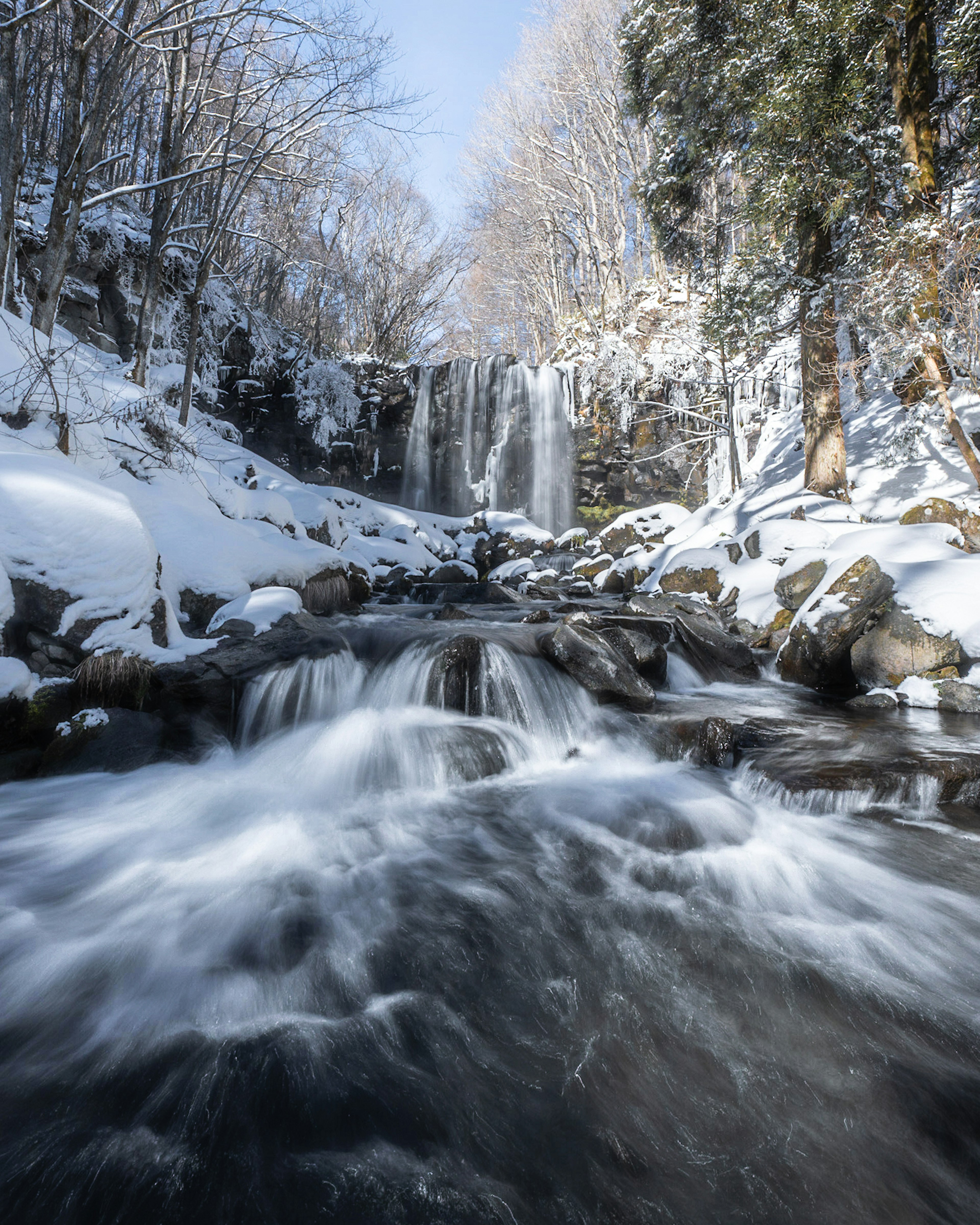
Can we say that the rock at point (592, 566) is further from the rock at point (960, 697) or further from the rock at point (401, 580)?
the rock at point (960, 697)

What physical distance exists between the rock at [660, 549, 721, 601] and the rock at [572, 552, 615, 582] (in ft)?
11.3

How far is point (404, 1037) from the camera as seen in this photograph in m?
1.92

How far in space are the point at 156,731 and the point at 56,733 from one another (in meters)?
0.59

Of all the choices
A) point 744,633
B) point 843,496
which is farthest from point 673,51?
point 744,633

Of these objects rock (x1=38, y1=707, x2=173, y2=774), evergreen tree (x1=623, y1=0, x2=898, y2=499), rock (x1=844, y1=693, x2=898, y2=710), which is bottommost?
rock (x1=38, y1=707, x2=173, y2=774)

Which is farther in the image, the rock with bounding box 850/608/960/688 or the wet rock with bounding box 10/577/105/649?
the rock with bounding box 850/608/960/688

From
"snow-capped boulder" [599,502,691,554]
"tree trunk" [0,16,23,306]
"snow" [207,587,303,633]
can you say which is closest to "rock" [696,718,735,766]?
"snow" [207,587,303,633]

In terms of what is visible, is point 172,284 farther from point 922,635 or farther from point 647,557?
point 922,635

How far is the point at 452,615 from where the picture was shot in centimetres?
791

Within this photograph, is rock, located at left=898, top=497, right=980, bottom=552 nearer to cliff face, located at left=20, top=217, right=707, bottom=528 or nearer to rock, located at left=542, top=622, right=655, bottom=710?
rock, located at left=542, top=622, right=655, bottom=710

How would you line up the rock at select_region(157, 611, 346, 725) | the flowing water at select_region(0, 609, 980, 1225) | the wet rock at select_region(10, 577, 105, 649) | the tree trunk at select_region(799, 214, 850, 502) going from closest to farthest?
the flowing water at select_region(0, 609, 980, 1225), the wet rock at select_region(10, 577, 105, 649), the rock at select_region(157, 611, 346, 725), the tree trunk at select_region(799, 214, 850, 502)

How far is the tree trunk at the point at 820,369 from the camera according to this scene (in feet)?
31.7

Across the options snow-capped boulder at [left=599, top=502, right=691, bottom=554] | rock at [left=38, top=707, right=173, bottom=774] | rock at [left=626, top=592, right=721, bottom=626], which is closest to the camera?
rock at [left=38, top=707, right=173, bottom=774]

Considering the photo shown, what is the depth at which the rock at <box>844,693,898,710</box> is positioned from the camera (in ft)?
16.5
